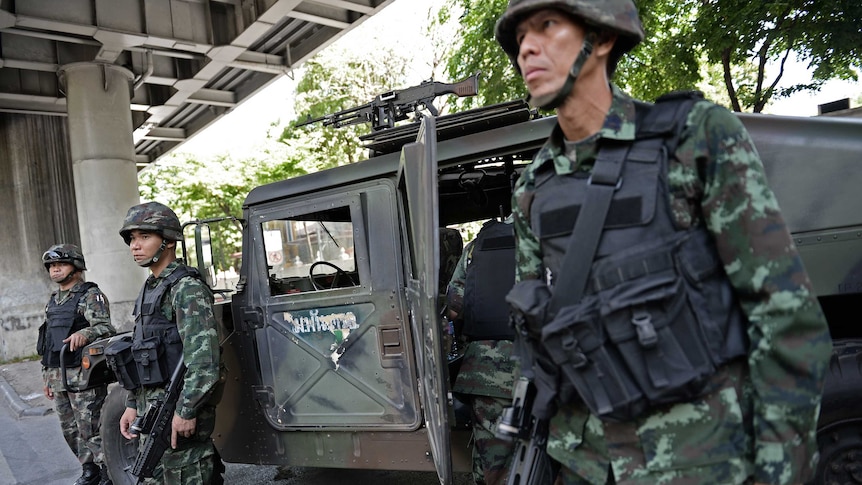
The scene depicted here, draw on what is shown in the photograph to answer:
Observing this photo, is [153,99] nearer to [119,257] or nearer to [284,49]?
[284,49]

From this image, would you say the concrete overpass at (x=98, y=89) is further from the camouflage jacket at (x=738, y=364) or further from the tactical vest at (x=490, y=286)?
the camouflage jacket at (x=738, y=364)

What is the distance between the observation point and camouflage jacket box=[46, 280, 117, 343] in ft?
14.4

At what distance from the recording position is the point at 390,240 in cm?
304

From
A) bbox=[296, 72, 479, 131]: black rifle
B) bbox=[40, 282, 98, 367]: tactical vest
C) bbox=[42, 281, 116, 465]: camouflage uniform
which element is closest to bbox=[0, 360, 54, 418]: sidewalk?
bbox=[42, 281, 116, 465]: camouflage uniform

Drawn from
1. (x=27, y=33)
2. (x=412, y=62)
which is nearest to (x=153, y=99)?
(x=27, y=33)

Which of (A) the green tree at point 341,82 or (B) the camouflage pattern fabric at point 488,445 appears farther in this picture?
(A) the green tree at point 341,82

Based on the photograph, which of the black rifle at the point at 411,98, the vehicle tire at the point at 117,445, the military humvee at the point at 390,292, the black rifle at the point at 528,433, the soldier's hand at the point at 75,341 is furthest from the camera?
the soldier's hand at the point at 75,341

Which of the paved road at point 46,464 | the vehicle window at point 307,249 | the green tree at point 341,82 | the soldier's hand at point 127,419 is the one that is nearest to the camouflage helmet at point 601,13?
the vehicle window at point 307,249

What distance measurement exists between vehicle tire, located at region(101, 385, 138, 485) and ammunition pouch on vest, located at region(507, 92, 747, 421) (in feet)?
10.3

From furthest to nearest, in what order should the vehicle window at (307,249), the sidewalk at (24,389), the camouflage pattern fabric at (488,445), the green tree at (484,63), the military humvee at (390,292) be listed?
the green tree at (484,63) → the sidewalk at (24,389) → the vehicle window at (307,249) → the camouflage pattern fabric at (488,445) → the military humvee at (390,292)

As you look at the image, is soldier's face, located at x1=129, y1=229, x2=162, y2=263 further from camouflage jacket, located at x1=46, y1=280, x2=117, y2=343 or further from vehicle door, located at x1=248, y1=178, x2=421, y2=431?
camouflage jacket, located at x1=46, y1=280, x2=117, y2=343

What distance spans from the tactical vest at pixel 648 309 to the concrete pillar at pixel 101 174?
8934mm

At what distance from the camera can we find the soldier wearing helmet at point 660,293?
1253 millimetres

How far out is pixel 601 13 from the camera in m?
1.40
